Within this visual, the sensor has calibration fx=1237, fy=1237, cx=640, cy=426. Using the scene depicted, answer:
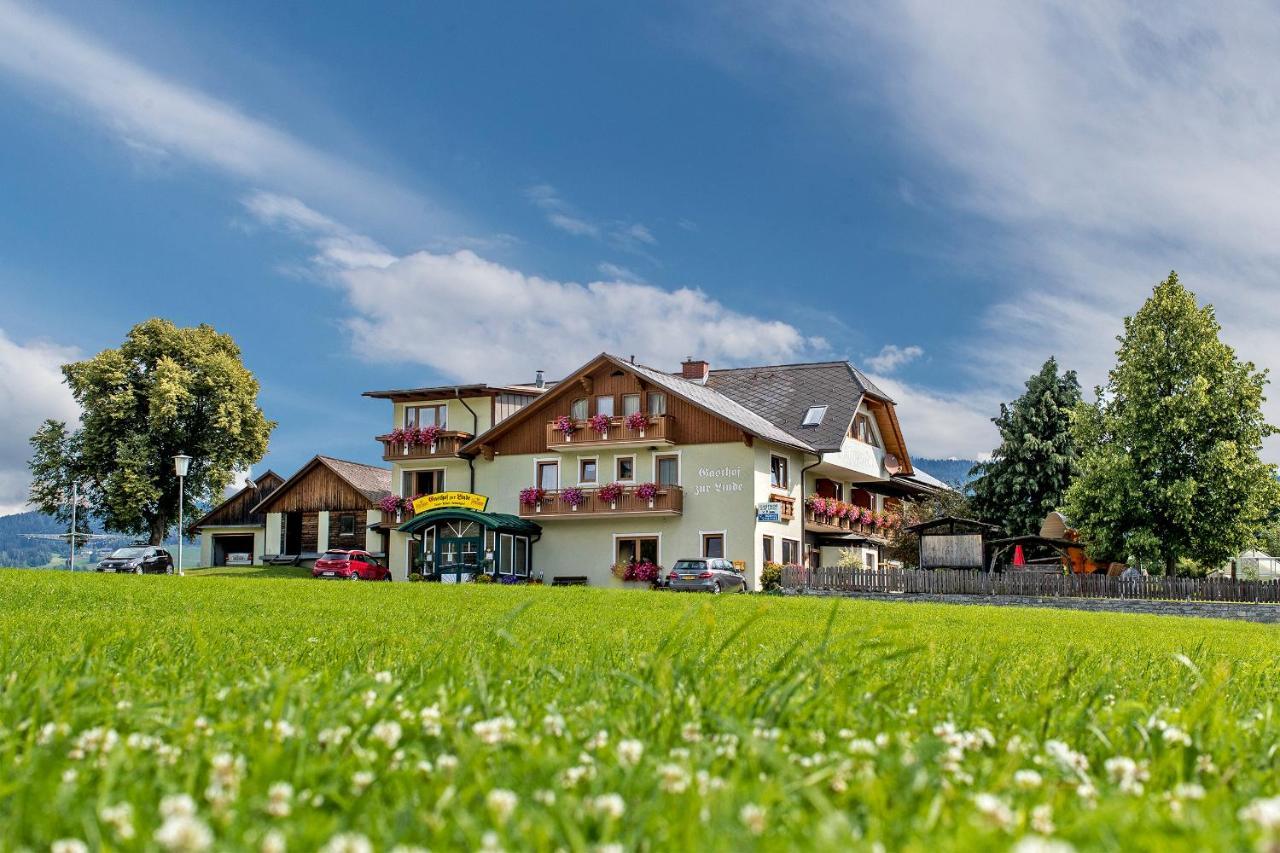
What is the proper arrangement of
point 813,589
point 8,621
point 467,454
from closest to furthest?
point 8,621
point 813,589
point 467,454

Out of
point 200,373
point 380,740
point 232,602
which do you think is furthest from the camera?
point 200,373

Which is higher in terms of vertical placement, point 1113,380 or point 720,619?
point 1113,380

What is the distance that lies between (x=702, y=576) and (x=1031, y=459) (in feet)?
79.0

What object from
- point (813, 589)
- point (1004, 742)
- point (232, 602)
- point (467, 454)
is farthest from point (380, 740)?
point (467, 454)

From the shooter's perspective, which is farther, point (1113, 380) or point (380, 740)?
point (1113, 380)

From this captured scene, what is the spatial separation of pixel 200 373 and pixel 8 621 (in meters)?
60.4

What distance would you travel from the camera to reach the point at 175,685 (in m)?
4.20

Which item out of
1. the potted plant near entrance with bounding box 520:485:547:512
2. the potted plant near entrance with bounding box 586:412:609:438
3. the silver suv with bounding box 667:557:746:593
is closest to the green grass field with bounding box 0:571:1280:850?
the silver suv with bounding box 667:557:746:593

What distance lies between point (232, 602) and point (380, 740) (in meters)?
14.7

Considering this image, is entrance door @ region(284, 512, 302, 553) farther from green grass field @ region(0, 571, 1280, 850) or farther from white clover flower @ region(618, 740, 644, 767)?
white clover flower @ region(618, 740, 644, 767)

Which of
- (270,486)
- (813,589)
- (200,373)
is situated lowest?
(813,589)

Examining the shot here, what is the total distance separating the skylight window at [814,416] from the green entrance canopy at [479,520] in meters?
12.9

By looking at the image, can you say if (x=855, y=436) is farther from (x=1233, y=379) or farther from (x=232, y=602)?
(x=232, y=602)

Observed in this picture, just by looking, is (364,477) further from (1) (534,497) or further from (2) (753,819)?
(2) (753,819)
